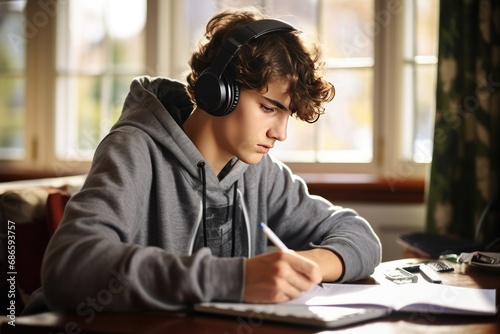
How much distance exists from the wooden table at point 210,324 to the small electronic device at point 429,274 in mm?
256

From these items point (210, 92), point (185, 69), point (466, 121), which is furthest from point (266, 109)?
point (185, 69)

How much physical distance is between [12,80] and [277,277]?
9.12ft

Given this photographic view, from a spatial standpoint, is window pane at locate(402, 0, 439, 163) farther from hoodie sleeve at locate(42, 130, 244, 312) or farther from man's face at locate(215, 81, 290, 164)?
hoodie sleeve at locate(42, 130, 244, 312)

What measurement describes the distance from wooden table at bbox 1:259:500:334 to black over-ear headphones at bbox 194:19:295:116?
47 cm

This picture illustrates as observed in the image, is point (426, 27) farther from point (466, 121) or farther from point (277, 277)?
point (277, 277)

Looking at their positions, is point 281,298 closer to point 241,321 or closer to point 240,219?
point 241,321

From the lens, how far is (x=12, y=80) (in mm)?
3457

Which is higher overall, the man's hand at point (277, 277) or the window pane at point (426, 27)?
the window pane at point (426, 27)

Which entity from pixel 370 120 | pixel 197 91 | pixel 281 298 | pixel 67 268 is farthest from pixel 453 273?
pixel 370 120

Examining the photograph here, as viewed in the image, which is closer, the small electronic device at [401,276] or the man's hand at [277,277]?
the man's hand at [277,277]

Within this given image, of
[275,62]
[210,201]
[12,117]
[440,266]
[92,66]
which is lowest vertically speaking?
[440,266]

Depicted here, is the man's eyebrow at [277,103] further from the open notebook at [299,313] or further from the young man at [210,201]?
the open notebook at [299,313]

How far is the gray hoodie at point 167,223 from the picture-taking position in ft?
3.30

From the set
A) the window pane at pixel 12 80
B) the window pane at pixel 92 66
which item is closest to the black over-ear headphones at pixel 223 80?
the window pane at pixel 92 66
